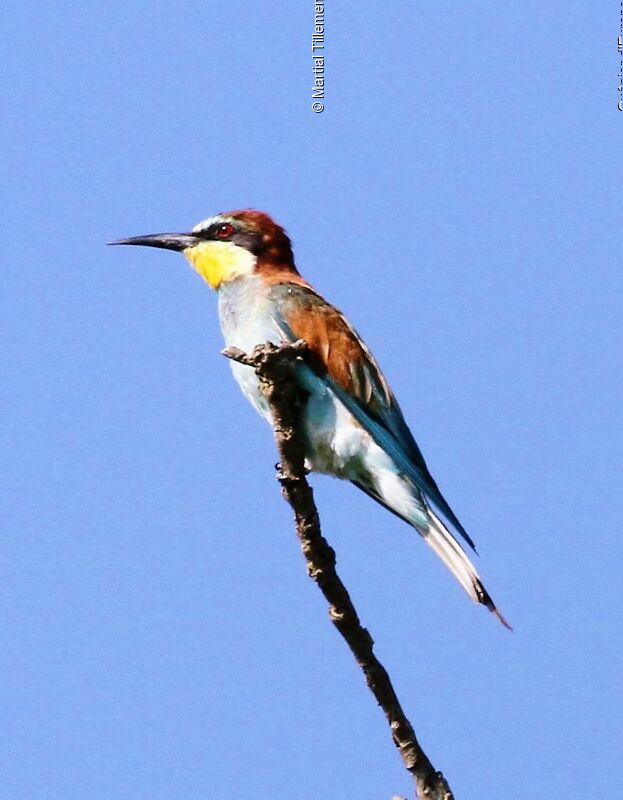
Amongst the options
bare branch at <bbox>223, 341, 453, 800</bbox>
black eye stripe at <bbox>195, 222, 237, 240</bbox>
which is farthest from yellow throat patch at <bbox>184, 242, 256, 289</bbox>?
bare branch at <bbox>223, 341, 453, 800</bbox>

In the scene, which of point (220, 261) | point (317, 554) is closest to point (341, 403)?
point (220, 261)

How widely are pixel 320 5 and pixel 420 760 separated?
14.7 feet

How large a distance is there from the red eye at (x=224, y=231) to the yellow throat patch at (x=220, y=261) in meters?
0.03

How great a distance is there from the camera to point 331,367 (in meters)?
4.23

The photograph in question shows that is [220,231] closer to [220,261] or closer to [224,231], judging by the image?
[224,231]

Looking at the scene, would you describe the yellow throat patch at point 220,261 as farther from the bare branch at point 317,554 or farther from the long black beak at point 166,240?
the bare branch at point 317,554

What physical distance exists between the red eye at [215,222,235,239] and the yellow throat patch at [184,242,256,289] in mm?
32

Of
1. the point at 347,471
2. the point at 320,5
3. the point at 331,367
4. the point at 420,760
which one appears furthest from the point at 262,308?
the point at 320,5

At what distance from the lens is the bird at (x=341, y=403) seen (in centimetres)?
410

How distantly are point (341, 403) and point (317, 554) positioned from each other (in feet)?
3.72

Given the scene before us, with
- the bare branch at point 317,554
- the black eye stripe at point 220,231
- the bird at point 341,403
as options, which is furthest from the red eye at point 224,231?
the bare branch at point 317,554

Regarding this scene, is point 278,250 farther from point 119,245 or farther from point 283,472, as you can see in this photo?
point 283,472

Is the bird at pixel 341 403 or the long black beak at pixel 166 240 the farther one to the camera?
the long black beak at pixel 166 240

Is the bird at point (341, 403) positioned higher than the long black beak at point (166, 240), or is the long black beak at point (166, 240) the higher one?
the long black beak at point (166, 240)
